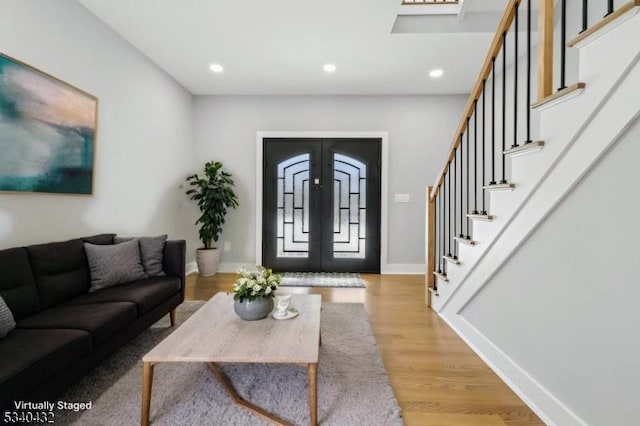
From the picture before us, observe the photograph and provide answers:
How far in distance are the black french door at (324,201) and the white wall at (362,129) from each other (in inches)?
9.5

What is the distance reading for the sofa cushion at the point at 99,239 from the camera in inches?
90.3

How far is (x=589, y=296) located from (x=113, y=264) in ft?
9.72

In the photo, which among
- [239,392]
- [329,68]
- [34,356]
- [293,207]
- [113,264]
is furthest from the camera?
[293,207]

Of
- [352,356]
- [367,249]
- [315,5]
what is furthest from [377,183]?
[352,356]

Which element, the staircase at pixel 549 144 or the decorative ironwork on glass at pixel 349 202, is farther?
the decorative ironwork on glass at pixel 349 202

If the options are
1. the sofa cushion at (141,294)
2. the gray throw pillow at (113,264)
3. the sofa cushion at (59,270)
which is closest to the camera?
the sofa cushion at (59,270)

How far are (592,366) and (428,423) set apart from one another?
0.78 meters

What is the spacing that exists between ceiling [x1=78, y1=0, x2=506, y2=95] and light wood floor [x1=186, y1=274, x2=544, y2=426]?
2742mm

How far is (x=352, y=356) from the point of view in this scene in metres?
2.02

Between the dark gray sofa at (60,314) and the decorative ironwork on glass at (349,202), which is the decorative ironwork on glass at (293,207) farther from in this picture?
the dark gray sofa at (60,314)

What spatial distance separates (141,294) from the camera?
2.05 m

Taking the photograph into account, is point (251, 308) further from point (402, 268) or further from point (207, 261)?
point (402, 268)

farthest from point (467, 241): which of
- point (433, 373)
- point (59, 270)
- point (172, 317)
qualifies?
point (59, 270)

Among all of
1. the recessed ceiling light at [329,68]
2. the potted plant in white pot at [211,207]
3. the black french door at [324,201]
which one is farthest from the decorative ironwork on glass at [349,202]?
the potted plant in white pot at [211,207]
